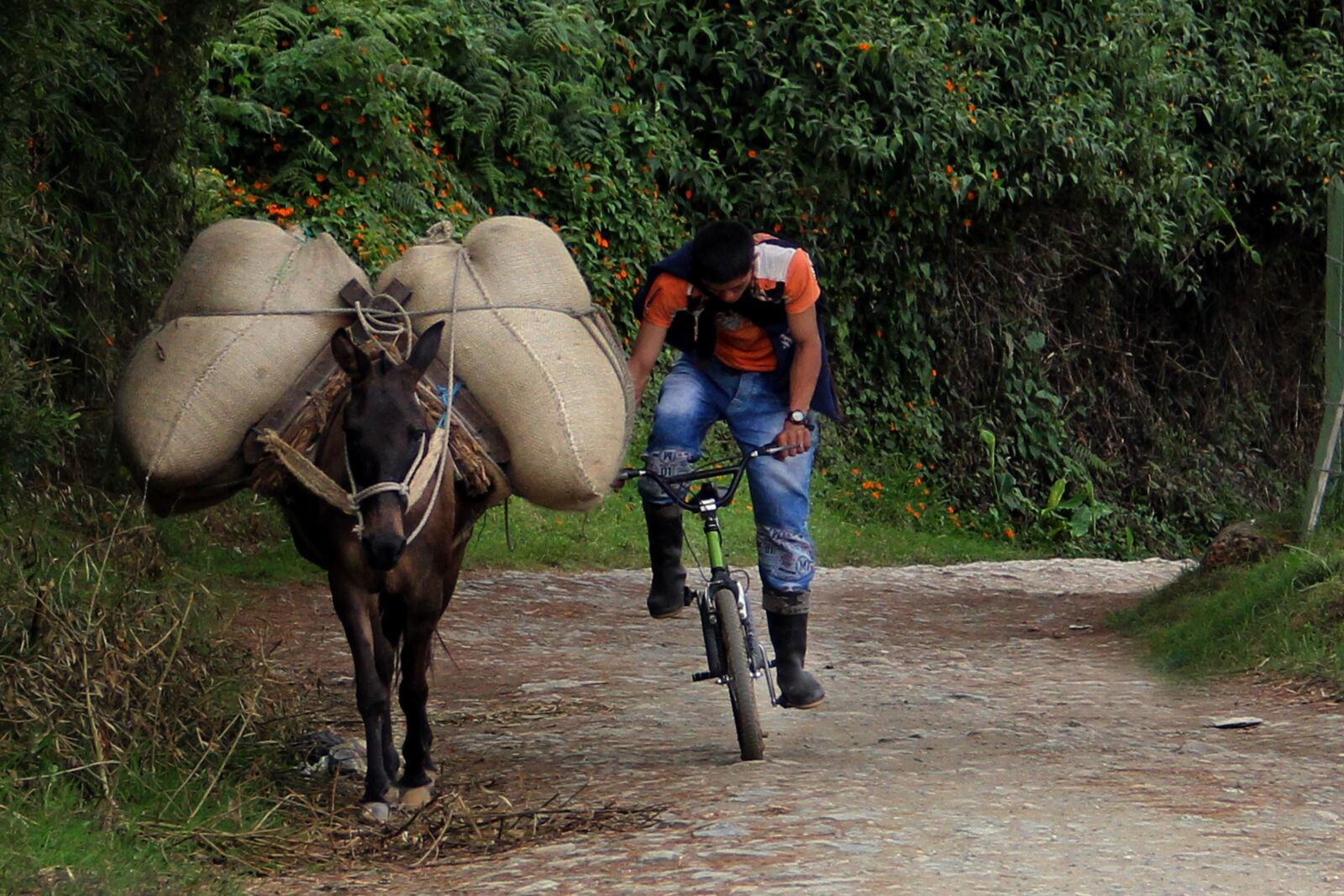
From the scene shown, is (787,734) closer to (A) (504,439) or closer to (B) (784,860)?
(A) (504,439)

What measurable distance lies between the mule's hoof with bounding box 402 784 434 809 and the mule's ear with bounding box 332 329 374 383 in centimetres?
134

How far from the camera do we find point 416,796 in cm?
570

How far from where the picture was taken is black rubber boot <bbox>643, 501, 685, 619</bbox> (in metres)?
6.72

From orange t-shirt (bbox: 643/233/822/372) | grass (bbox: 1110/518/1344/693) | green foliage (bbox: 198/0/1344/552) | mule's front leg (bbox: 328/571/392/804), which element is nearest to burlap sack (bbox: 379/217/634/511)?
orange t-shirt (bbox: 643/233/822/372)

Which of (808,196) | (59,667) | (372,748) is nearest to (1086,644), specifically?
(372,748)

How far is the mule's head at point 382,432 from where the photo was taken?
16.9 ft

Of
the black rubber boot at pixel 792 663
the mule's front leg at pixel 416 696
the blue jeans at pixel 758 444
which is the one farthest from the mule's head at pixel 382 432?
the black rubber boot at pixel 792 663

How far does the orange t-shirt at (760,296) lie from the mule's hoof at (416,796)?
74.1 inches

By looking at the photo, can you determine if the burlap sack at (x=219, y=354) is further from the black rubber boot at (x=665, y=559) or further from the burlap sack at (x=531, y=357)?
the black rubber boot at (x=665, y=559)

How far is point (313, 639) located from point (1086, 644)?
13.1 ft

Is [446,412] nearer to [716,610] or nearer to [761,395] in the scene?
[716,610]

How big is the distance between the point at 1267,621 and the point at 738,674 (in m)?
3.40

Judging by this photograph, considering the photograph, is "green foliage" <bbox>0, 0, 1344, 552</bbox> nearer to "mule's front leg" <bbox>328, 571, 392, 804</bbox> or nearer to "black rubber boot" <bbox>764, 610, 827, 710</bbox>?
"mule's front leg" <bbox>328, 571, 392, 804</bbox>

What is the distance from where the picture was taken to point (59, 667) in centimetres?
550
